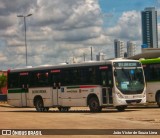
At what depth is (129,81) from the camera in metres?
28.2

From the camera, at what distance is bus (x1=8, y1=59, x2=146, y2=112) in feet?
91.9

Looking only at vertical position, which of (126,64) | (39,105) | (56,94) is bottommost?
(39,105)

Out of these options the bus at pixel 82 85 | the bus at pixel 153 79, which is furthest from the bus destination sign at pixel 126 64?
the bus at pixel 153 79

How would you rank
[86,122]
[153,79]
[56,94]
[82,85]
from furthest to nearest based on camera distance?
[153,79] < [56,94] < [82,85] < [86,122]

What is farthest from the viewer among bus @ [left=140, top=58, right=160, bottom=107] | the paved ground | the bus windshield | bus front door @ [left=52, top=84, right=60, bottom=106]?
bus @ [left=140, top=58, right=160, bottom=107]

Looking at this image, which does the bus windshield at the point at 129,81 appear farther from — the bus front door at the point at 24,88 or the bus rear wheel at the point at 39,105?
the bus front door at the point at 24,88

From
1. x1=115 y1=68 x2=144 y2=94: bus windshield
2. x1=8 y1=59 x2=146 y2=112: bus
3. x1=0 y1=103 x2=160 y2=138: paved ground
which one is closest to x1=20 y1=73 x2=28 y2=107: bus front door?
x1=8 y1=59 x2=146 y2=112: bus

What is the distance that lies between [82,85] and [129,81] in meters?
2.99

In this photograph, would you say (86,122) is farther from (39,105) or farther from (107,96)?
(39,105)

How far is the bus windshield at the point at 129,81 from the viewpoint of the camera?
28.0 m

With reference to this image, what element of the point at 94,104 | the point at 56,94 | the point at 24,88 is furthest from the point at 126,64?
the point at 24,88

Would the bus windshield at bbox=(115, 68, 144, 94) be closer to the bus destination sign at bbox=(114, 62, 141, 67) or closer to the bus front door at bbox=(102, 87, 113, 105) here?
the bus destination sign at bbox=(114, 62, 141, 67)

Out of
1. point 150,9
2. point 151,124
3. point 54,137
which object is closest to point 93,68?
point 151,124

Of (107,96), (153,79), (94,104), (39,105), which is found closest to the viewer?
(107,96)
